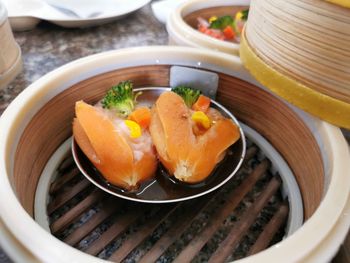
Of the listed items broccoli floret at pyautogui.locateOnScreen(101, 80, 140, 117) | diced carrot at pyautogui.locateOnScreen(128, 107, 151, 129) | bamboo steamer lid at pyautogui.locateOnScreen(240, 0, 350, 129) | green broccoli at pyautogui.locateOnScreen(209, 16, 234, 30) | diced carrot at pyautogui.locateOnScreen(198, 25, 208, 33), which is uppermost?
bamboo steamer lid at pyautogui.locateOnScreen(240, 0, 350, 129)

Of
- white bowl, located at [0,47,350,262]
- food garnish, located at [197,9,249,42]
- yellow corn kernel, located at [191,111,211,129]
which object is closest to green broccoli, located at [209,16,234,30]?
food garnish, located at [197,9,249,42]

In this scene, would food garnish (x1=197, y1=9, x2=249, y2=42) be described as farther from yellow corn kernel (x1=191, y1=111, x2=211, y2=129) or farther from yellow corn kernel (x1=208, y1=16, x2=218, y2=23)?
yellow corn kernel (x1=191, y1=111, x2=211, y2=129)

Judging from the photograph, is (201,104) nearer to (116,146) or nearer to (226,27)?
(116,146)

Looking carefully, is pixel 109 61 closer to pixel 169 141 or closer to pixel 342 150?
pixel 169 141

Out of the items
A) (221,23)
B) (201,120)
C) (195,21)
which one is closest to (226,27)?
(221,23)

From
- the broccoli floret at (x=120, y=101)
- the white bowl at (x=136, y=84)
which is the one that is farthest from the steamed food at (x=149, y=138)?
the white bowl at (x=136, y=84)

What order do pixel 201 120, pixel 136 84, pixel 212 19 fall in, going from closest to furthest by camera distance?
pixel 201 120, pixel 136 84, pixel 212 19

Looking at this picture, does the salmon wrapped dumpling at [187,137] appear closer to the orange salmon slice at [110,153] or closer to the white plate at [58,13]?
the orange salmon slice at [110,153]
